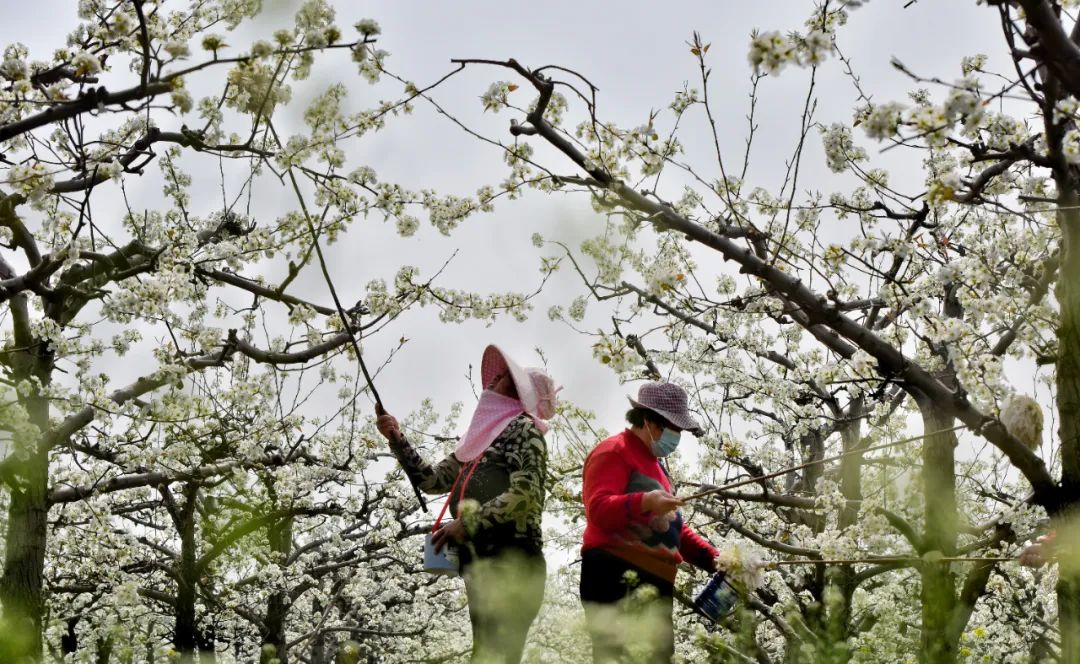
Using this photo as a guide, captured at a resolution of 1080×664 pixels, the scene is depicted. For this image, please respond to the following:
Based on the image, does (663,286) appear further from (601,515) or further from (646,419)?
(601,515)

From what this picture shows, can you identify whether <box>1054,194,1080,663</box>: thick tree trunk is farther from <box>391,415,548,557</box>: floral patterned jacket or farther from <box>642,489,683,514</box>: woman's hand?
<box>391,415,548,557</box>: floral patterned jacket

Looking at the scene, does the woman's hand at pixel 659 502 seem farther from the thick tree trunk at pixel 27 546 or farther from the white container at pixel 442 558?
the thick tree trunk at pixel 27 546

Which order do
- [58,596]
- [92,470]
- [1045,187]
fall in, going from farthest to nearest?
1. [58,596]
2. [92,470]
3. [1045,187]

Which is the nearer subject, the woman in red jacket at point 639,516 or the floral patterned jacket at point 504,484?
the floral patterned jacket at point 504,484

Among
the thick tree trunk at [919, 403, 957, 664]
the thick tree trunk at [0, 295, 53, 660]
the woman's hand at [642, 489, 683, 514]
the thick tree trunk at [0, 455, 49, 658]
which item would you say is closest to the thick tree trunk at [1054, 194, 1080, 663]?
the thick tree trunk at [919, 403, 957, 664]

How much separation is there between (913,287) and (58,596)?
12758 millimetres

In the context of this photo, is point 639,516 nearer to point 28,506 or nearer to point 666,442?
point 666,442

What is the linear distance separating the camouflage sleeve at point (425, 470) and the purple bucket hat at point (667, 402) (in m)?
0.84

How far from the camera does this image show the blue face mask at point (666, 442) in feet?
14.1

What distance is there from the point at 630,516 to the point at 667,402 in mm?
565

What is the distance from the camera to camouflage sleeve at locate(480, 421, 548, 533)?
12.2ft

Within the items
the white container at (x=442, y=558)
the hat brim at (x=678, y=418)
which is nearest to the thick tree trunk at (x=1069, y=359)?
the hat brim at (x=678, y=418)

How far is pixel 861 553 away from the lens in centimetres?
792

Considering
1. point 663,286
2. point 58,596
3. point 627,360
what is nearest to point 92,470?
point 58,596
